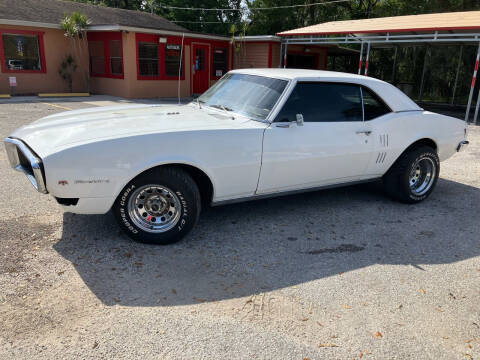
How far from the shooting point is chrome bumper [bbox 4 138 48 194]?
3361mm

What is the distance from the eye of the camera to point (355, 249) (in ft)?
13.3

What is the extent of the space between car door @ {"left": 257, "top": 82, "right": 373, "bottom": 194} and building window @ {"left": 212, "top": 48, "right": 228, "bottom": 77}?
15.9 m

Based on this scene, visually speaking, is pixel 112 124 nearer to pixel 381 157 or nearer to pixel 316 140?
pixel 316 140

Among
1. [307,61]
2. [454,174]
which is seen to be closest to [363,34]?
[307,61]

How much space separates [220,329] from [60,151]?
1909mm

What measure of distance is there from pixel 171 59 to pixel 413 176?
1452 cm

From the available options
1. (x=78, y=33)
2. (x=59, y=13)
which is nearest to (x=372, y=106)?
(x=78, y=33)

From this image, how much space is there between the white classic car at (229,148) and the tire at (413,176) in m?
0.01

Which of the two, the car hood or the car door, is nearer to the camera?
the car hood

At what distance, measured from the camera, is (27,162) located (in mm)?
3953

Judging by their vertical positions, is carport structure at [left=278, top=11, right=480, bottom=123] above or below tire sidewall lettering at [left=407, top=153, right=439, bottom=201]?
above

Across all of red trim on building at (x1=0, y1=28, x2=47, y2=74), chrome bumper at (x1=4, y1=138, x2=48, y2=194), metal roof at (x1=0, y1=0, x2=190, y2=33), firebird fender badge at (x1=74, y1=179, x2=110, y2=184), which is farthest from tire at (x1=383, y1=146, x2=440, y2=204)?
red trim on building at (x1=0, y1=28, x2=47, y2=74)

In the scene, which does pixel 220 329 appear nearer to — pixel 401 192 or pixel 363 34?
pixel 401 192

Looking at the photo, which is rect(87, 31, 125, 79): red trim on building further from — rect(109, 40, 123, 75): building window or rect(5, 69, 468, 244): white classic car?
rect(5, 69, 468, 244): white classic car
